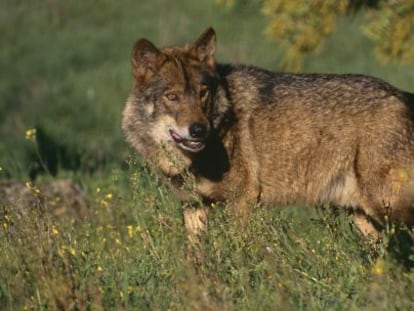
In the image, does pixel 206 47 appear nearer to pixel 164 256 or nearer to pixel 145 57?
pixel 145 57

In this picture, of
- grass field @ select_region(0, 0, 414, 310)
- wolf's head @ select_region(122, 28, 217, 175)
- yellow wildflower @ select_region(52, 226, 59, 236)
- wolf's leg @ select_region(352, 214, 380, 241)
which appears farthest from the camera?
wolf's leg @ select_region(352, 214, 380, 241)

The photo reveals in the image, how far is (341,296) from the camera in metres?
4.80

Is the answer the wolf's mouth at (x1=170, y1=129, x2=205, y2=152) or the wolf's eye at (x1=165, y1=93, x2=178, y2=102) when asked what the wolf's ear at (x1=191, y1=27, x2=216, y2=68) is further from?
the wolf's mouth at (x1=170, y1=129, x2=205, y2=152)

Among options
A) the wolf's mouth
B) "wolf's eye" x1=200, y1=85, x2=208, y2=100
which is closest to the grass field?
the wolf's mouth

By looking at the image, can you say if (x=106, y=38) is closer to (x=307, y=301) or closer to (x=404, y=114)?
(x=404, y=114)

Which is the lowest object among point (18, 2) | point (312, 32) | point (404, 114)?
point (18, 2)

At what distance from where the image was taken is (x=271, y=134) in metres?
6.86

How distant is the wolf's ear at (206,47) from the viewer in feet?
22.6

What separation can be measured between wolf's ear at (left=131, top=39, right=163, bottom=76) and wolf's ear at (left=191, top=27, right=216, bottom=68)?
31cm

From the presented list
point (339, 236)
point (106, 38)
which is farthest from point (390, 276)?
point (106, 38)

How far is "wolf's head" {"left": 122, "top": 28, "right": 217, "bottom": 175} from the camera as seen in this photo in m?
6.47

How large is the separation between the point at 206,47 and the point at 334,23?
1.16 m

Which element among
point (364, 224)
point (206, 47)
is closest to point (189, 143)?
point (206, 47)

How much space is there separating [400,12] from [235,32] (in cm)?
1486
